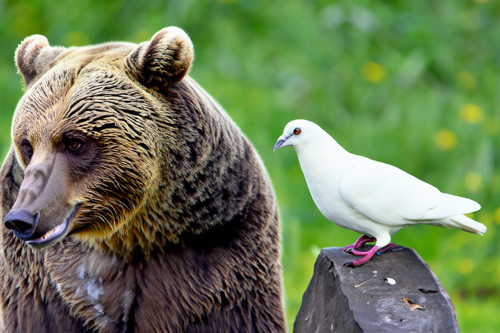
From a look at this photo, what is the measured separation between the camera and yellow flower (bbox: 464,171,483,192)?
7172mm

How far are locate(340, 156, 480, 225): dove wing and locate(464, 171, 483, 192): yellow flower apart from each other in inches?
171

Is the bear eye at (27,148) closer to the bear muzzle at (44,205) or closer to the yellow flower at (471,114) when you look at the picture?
the bear muzzle at (44,205)

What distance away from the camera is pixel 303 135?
10.0 ft

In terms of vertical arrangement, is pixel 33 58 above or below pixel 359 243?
above

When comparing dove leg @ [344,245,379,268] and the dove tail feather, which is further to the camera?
dove leg @ [344,245,379,268]

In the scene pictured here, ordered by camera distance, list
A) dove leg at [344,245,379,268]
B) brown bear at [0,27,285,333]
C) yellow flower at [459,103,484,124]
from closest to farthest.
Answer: dove leg at [344,245,379,268]
brown bear at [0,27,285,333]
yellow flower at [459,103,484,124]

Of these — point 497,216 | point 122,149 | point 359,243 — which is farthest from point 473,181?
point 122,149

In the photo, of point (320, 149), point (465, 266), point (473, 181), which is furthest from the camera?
point (473, 181)

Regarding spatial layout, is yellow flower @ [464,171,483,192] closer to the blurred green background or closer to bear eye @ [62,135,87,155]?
the blurred green background

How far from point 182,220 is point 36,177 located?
2.31 feet

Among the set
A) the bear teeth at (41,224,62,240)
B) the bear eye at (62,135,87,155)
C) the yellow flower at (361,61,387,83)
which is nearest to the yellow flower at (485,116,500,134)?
the yellow flower at (361,61,387,83)

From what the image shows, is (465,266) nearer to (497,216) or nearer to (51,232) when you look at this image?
(497,216)

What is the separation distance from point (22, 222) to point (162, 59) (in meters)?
0.91

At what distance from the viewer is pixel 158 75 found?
340 cm
